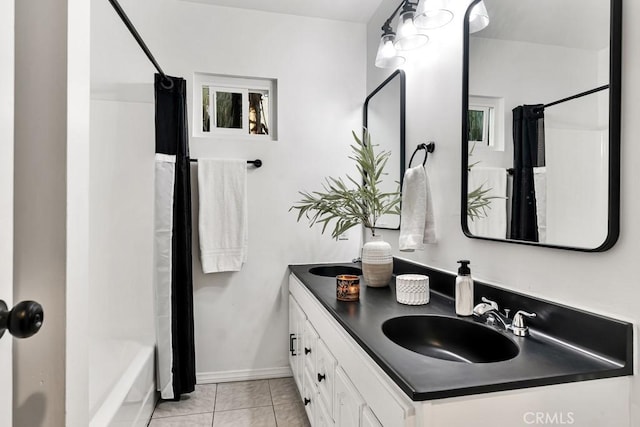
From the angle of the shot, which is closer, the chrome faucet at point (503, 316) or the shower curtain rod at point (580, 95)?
the shower curtain rod at point (580, 95)

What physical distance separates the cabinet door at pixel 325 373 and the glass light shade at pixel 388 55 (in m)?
1.52

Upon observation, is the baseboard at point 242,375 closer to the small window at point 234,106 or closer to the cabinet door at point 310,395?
the cabinet door at point 310,395

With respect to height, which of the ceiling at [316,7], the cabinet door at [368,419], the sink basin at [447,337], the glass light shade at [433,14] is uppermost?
the ceiling at [316,7]

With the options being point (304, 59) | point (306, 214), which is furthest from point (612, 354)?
point (304, 59)

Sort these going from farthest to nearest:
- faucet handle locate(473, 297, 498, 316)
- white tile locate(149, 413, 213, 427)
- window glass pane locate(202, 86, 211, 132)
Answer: window glass pane locate(202, 86, 211, 132) < white tile locate(149, 413, 213, 427) < faucet handle locate(473, 297, 498, 316)

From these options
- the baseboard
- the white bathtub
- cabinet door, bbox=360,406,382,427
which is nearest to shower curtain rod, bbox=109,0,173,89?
the white bathtub

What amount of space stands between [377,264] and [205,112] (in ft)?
5.07

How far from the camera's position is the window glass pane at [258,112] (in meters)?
2.52

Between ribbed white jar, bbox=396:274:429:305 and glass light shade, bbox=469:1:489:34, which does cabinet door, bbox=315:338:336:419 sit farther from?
glass light shade, bbox=469:1:489:34

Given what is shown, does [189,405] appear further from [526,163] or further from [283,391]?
[526,163]

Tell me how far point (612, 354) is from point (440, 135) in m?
1.07

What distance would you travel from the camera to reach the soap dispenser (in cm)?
126

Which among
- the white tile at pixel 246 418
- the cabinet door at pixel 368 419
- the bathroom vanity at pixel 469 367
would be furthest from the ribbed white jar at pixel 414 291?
the white tile at pixel 246 418

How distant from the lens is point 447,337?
128 centimetres
